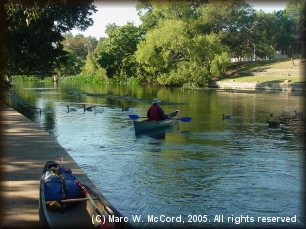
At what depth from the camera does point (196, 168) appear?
39.5ft

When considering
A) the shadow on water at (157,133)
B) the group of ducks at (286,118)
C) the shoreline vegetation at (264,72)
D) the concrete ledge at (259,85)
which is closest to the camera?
the shadow on water at (157,133)

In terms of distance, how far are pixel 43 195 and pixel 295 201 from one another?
5776 mm

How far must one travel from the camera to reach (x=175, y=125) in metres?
20.2

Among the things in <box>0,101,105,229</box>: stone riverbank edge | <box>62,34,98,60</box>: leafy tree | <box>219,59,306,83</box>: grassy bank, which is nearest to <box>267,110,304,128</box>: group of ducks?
<box>0,101,105,229</box>: stone riverbank edge

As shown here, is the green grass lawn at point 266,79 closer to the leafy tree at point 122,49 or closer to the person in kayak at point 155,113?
the leafy tree at point 122,49

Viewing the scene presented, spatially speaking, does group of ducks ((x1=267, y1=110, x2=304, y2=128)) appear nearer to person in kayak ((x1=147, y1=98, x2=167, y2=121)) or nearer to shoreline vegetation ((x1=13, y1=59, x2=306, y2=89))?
person in kayak ((x1=147, y1=98, x2=167, y2=121))

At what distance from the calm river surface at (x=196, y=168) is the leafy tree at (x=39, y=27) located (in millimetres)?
3376

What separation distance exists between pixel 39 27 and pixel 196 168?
38.5 ft

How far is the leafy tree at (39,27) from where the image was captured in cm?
1833

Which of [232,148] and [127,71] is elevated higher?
[127,71]

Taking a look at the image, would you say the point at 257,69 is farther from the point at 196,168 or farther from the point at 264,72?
the point at 196,168

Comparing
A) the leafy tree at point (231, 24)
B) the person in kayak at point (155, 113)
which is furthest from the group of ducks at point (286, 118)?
the leafy tree at point (231, 24)

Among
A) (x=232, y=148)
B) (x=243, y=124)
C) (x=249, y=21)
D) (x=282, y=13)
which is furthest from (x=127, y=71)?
(x=232, y=148)

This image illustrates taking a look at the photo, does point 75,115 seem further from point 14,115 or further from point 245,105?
point 245,105
